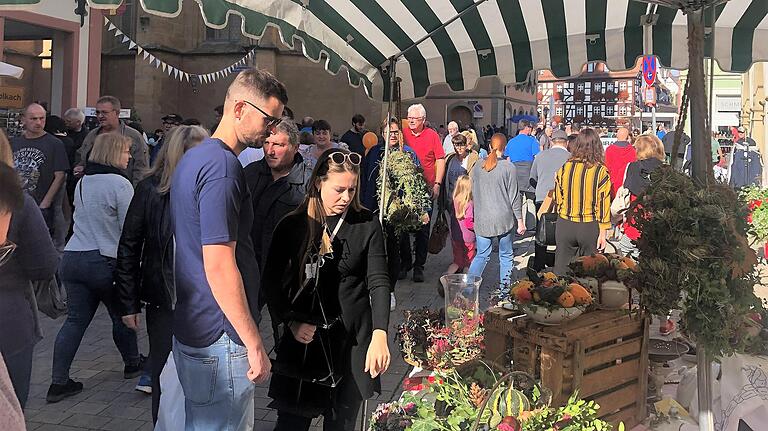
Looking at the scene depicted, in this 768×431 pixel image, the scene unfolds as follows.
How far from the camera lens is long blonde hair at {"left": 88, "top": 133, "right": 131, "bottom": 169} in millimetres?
4477

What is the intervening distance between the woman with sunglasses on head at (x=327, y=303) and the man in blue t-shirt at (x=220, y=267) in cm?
53

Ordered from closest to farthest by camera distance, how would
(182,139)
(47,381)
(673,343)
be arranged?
(182,139) < (673,343) < (47,381)

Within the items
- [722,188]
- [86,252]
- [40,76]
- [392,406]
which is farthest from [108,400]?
[40,76]

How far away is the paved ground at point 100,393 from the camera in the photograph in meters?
4.25

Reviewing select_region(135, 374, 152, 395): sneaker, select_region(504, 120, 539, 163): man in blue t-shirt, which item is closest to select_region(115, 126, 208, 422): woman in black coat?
select_region(135, 374, 152, 395): sneaker

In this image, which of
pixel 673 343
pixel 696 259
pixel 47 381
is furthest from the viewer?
pixel 47 381

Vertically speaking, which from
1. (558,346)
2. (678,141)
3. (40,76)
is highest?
(40,76)

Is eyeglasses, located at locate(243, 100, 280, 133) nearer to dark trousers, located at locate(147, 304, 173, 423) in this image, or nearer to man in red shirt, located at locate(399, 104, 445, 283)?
dark trousers, located at locate(147, 304, 173, 423)

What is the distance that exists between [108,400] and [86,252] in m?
1.05

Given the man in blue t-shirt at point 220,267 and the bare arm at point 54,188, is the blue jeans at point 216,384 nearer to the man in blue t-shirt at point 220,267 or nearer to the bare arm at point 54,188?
the man in blue t-shirt at point 220,267

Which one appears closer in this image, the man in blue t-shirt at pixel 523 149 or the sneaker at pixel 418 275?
the sneaker at pixel 418 275

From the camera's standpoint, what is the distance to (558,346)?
299cm

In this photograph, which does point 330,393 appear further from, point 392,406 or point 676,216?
point 676,216

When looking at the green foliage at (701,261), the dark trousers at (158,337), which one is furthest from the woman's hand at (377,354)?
the dark trousers at (158,337)
